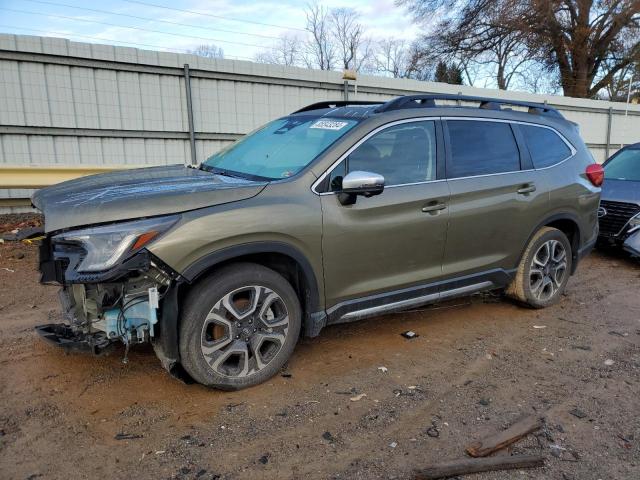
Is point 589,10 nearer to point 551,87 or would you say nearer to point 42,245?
point 551,87

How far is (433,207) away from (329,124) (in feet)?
3.41

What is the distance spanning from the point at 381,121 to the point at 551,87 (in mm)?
31922

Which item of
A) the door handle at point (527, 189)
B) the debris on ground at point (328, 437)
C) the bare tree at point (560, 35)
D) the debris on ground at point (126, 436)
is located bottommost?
the debris on ground at point (328, 437)

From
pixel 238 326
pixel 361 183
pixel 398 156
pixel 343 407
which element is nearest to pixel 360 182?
pixel 361 183

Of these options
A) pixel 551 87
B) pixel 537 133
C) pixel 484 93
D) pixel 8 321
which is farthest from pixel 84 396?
pixel 551 87

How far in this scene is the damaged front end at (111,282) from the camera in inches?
110

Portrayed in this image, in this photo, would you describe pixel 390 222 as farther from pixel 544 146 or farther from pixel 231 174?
pixel 544 146

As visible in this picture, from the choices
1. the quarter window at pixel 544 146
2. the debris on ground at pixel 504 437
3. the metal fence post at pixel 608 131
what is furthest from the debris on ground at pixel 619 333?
the metal fence post at pixel 608 131

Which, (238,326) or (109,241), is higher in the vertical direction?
(109,241)

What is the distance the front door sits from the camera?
3.50 metres

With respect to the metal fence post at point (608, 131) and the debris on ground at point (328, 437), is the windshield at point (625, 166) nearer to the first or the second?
the debris on ground at point (328, 437)

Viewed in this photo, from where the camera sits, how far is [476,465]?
8.45ft

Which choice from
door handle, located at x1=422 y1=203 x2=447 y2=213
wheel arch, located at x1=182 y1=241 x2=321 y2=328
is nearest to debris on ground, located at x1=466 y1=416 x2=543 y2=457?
wheel arch, located at x1=182 y1=241 x2=321 y2=328

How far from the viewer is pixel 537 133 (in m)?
4.86
